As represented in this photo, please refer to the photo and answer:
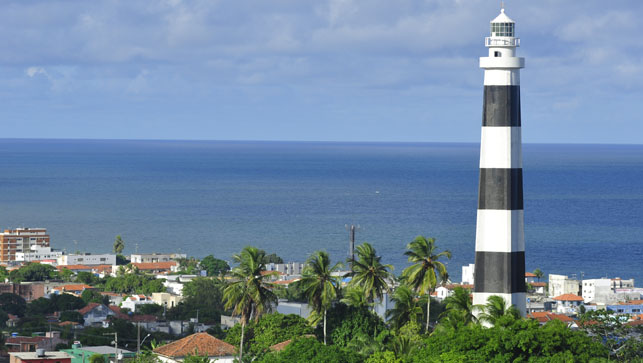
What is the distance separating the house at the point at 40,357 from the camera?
5316cm

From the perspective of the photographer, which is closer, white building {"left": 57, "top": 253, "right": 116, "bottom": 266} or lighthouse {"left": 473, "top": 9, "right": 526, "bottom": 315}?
lighthouse {"left": 473, "top": 9, "right": 526, "bottom": 315}

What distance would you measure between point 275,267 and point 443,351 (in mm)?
100384

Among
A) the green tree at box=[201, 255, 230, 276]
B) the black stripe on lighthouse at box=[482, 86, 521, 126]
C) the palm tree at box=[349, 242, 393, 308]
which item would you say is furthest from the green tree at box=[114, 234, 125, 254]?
the black stripe on lighthouse at box=[482, 86, 521, 126]

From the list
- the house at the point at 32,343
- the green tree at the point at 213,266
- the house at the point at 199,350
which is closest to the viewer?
the house at the point at 199,350

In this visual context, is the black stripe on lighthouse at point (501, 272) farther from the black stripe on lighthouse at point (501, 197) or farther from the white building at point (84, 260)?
the white building at point (84, 260)

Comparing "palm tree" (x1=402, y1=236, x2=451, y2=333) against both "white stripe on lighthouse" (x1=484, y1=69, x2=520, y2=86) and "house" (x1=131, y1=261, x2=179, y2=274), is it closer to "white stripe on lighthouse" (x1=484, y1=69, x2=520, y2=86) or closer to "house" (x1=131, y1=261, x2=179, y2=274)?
"white stripe on lighthouse" (x1=484, y1=69, x2=520, y2=86)

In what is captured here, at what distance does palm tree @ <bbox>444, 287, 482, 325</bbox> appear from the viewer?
1407 inches

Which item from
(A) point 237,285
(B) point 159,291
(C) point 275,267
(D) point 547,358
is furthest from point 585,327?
(C) point 275,267

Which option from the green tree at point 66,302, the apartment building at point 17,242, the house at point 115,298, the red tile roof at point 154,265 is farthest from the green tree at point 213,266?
the apartment building at point 17,242

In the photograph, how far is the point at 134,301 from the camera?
343 feet

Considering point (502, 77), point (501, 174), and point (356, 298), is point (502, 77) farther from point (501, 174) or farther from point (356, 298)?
point (356, 298)

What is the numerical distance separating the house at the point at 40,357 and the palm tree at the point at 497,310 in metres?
27.1

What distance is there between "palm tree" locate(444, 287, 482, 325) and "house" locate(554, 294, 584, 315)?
61026 millimetres

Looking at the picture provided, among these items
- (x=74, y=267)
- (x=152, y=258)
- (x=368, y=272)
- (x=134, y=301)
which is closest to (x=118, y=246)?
(x=152, y=258)
